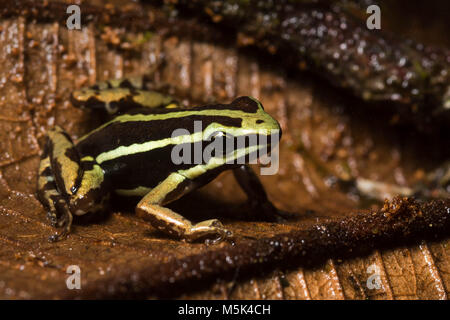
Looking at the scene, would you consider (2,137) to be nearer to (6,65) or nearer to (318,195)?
(6,65)

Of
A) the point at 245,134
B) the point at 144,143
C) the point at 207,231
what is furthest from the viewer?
the point at 144,143

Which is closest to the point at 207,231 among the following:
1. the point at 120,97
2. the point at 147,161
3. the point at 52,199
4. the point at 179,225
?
the point at 179,225

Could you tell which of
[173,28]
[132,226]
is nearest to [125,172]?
[132,226]

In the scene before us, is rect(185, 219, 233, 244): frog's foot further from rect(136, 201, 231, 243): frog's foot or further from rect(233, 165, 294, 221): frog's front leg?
rect(233, 165, 294, 221): frog's front leg

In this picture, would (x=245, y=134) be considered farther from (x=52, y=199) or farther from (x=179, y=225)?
(x=52, y=199)

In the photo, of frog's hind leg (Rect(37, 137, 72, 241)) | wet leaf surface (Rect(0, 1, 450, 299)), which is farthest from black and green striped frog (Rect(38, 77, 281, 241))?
wet leaf surface (Rect(0, 1, 450, 299))

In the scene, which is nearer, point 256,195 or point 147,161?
point 147,161

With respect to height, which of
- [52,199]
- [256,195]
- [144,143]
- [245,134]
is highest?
[245,134]
